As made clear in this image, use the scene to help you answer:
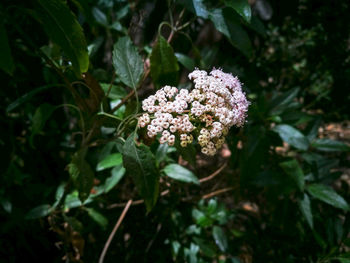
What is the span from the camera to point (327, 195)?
1.45 metres

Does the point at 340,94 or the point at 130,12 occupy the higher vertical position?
the point at 130,12

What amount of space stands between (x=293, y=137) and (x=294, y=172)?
16 cm

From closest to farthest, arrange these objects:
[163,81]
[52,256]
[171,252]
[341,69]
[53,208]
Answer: [163,81]
[53,208]
[171,252]
[52,256]
[341,69]

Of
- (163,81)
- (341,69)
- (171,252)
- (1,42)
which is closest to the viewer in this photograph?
(1,42)

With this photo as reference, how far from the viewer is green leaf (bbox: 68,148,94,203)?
1022mm

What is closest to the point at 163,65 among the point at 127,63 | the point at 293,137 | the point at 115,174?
the point at 127,63

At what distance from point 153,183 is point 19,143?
1.12m

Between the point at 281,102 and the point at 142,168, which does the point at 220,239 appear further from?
the point at 142,168

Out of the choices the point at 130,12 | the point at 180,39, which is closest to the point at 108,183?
the point at 180,39

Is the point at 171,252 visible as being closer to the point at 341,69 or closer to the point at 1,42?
the point at 1,42

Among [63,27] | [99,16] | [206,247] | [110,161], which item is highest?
[99,16]

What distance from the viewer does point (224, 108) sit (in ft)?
2.63

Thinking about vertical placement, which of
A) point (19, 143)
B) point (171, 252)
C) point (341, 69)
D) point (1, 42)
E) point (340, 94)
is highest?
point (341, 69)

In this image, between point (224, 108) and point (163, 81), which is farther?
point (163, 81)
